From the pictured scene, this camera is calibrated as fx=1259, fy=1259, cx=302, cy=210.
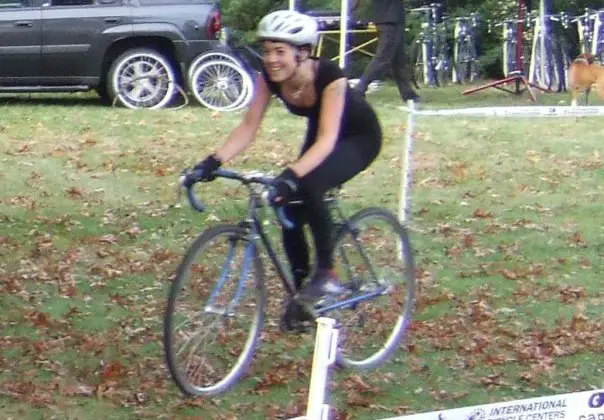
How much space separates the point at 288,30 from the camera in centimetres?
576

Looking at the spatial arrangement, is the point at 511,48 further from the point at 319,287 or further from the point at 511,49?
the point at 319,287

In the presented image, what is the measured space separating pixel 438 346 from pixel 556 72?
12.0 meters

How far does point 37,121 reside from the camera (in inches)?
515

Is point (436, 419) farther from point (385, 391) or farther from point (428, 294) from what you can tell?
point (428, 294)

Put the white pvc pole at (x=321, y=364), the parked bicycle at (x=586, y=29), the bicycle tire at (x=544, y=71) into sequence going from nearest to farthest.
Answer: the white pvc pole at (x=321, y=364), the bicycle tire at (x=544, y=71), the parked bicycle at (x=586, y=29)

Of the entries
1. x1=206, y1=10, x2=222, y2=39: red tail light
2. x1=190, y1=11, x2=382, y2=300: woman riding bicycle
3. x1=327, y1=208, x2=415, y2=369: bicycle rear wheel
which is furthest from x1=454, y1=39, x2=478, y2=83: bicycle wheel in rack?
x1=190, y1=11, x2=382, y2=300: woman riding bicycle

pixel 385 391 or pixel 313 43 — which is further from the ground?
pixel 313 43

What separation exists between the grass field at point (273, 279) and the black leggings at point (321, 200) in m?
0.60

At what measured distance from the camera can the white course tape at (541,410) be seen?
188 inches

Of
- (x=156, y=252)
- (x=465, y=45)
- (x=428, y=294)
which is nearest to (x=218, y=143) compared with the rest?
(x=156, y=252)

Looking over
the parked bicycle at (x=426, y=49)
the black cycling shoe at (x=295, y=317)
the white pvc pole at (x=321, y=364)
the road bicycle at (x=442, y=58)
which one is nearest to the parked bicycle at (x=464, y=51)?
the road bicycle at (x=442, y=58)

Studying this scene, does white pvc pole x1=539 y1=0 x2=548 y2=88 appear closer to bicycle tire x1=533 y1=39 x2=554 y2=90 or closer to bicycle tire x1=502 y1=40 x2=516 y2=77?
bicycle tire x1=533 y1=39 x2=554 y2=90

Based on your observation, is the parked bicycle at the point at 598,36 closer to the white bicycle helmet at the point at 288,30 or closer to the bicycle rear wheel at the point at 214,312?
the white bicycle helmet at the point at 288,30

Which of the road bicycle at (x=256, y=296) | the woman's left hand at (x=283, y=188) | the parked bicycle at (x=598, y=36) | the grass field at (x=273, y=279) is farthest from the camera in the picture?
the parked bicycle at (x=598, y=36)
